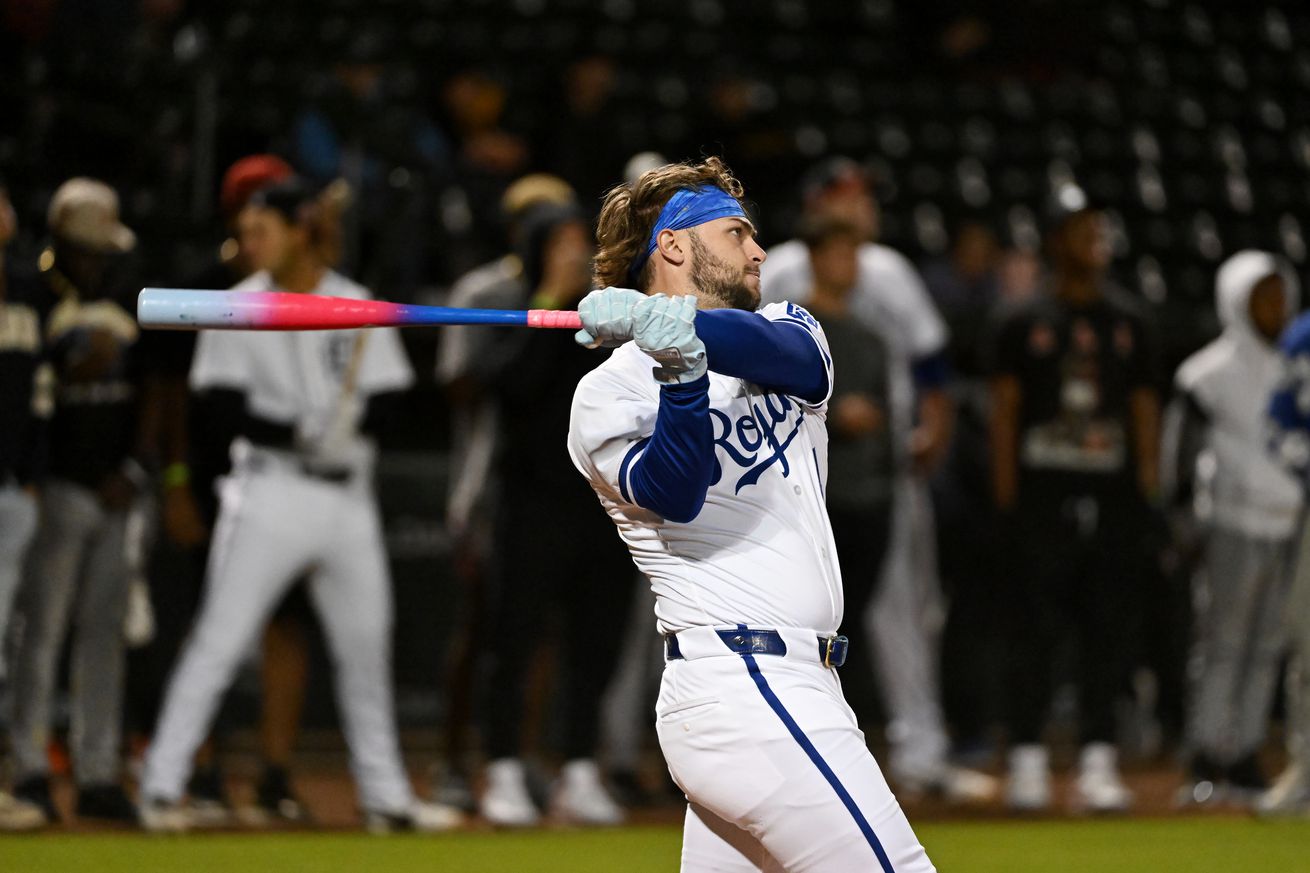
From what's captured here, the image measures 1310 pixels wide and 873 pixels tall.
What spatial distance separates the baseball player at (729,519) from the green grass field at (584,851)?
97.5 inches

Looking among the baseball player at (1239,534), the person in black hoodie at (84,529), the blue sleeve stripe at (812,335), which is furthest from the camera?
the baseball player at (1239,534)

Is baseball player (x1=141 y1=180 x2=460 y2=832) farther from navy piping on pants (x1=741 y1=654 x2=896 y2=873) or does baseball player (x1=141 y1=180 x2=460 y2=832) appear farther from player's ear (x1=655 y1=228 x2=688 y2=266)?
navy piping on pants (x1=741 y1=654 x2=896 y2=873)

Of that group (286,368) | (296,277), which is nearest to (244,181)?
(296,277)

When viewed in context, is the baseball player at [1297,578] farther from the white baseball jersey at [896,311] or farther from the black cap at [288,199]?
the black cap at [288,199]

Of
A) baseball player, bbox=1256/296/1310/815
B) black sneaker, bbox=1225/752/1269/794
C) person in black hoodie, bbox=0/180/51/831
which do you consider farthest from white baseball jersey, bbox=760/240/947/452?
person in black hoodie, bbox=0/180/51/831

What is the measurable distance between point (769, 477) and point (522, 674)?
11.7ft

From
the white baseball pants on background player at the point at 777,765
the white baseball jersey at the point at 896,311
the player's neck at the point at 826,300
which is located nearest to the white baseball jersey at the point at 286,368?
the player's neck at the point at 826,300

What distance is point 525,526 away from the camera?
648 centimetres

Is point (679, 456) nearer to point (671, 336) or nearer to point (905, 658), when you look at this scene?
point (671, 336)

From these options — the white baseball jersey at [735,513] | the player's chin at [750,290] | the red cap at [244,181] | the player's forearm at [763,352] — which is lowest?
the white baseball jersey at [735,513]

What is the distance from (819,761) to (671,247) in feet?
3.02

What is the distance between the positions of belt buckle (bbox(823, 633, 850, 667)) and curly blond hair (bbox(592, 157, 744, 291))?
2.34 feet

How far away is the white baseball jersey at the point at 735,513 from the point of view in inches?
115

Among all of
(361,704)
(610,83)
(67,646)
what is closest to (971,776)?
(361,704)
